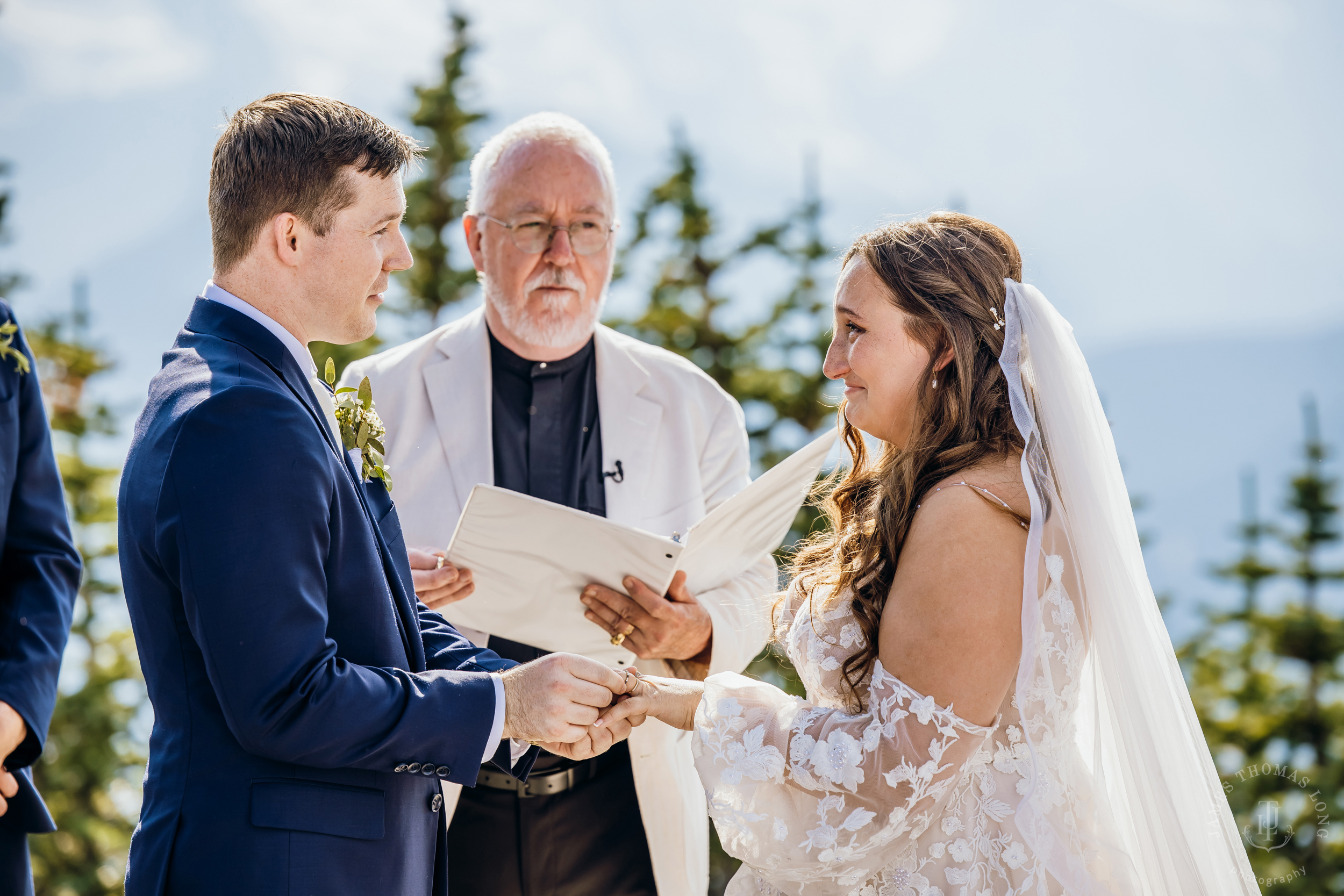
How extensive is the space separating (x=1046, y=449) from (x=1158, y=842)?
843mm

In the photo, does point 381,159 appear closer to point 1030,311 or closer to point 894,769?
point 1030,311

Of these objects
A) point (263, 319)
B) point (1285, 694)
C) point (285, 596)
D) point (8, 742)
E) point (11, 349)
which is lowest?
point (1285, 694)

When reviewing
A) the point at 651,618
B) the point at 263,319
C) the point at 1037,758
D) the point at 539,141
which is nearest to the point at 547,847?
the point at 651,618

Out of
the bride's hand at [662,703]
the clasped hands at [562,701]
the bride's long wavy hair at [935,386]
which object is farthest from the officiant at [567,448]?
the bride's long wavy hair at [935,386]

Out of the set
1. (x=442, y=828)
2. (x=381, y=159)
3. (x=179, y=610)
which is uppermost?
(x=381, y=159)

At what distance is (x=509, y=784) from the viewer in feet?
10.5

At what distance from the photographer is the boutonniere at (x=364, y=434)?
2412 millimetres

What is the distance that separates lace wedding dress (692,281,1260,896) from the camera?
2.25 m

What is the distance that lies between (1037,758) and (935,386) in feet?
2.75

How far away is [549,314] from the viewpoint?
361 cm

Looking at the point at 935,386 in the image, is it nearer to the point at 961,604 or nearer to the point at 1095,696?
the point at 961,604

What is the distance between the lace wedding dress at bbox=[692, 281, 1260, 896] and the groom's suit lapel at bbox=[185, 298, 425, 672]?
691 mm

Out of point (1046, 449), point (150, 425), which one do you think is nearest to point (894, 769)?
point (1046, 449)

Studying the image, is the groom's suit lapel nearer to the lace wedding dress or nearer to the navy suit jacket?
the navy suit jacket
